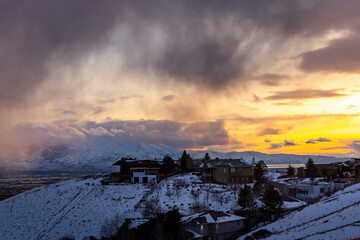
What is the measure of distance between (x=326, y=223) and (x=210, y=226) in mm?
20213

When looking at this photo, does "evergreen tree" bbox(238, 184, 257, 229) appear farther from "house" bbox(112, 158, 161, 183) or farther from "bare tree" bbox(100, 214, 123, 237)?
"house" bbox(112, 158, 161, 183)

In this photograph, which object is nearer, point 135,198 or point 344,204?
point 344,204

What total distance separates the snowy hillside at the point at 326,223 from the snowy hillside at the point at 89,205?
68.8ft

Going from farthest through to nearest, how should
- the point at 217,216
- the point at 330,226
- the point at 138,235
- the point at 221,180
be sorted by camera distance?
1. the point at 221,180
2. the point at 217,216
3. the point at 138,235
4. the point at 330,226

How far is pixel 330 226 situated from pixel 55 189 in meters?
80.7

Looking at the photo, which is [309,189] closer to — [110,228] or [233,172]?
[233,172]

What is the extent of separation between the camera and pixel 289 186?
8412 cm

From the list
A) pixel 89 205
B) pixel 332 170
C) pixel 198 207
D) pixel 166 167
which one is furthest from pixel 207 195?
pixel 332 170

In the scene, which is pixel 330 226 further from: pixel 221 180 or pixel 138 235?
pixel 221 180

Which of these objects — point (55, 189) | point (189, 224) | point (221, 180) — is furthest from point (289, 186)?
point (55, 189)

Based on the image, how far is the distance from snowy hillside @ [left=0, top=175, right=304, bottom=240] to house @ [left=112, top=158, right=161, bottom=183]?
8.57m

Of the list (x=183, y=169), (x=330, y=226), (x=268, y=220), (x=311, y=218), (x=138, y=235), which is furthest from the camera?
(x=183, y=169)

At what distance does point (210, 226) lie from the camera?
56.6 m

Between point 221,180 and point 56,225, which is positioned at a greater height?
point 221,180
